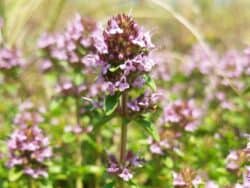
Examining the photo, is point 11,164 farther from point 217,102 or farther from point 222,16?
point 222,16

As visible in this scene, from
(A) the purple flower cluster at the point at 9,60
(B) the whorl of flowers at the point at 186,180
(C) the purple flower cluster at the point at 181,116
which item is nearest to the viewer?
(B) the whorl of flowers at the point at 186,180

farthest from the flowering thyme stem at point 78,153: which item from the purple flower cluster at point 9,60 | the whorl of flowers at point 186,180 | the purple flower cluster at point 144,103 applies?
the purple flower cluster at point 144,103

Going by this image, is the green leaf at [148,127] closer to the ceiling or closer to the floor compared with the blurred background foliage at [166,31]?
closer to the floor

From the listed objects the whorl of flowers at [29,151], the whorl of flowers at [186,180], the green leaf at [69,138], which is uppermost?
the green leaf at [69,138]

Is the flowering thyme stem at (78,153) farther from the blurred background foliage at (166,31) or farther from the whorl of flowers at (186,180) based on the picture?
the whorl of flowers at (186,180)

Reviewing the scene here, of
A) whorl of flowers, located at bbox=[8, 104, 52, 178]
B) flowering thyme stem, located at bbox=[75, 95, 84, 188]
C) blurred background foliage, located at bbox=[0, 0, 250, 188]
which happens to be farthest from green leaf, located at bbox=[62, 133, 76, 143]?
whorl of flowers, located at bbox=[8, 104, 52, 178]

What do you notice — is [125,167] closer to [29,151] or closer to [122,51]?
[122,51]
